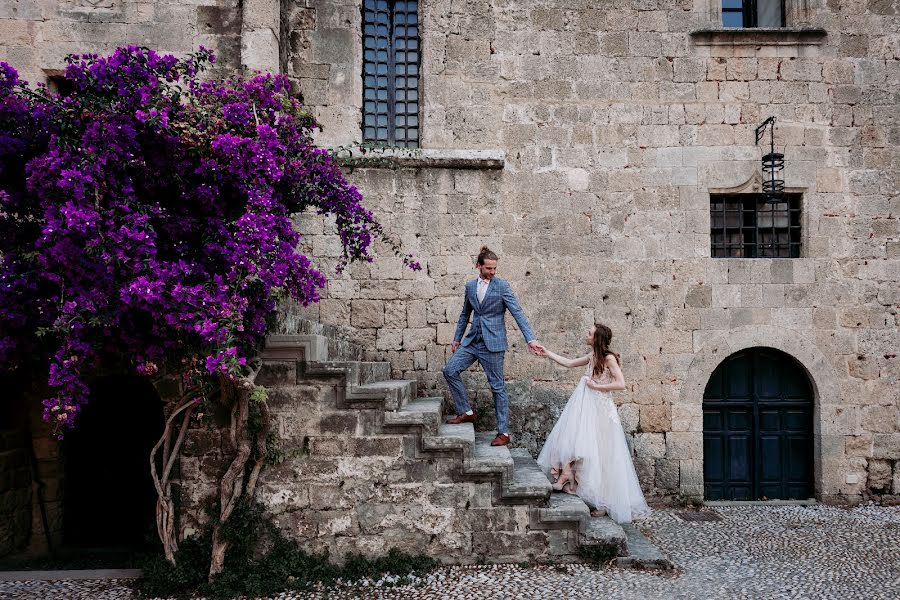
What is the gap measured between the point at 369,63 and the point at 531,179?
2555mm

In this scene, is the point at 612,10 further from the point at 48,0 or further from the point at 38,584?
the point at 38,584

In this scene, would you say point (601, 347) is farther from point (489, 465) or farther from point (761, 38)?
point (761, 38)

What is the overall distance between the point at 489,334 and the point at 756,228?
4.02m

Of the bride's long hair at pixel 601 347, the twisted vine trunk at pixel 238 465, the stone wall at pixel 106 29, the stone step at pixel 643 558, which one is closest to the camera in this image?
the twisted vine trunk at pixel 238 465

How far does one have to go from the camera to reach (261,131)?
425 cm

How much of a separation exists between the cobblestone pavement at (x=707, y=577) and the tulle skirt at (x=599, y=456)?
2.06 ft

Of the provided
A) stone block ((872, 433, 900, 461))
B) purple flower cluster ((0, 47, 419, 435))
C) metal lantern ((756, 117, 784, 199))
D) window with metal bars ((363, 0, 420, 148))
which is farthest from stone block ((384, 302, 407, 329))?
stone block ((872, 433, 900, 461))

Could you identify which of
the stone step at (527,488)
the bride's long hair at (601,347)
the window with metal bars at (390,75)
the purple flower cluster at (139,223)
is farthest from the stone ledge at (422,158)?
the stone step at (527,488)

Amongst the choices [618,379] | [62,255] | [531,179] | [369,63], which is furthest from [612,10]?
[62,255]

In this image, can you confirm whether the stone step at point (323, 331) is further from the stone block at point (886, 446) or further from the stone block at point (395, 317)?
the stone block at point (886, 446)

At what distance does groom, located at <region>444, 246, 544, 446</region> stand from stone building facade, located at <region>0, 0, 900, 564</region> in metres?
1.34

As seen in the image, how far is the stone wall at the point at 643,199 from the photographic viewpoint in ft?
22.9

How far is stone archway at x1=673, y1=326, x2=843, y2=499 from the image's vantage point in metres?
6.93

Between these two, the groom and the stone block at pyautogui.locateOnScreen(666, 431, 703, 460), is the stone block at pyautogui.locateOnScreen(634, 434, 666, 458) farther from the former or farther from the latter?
the groom
